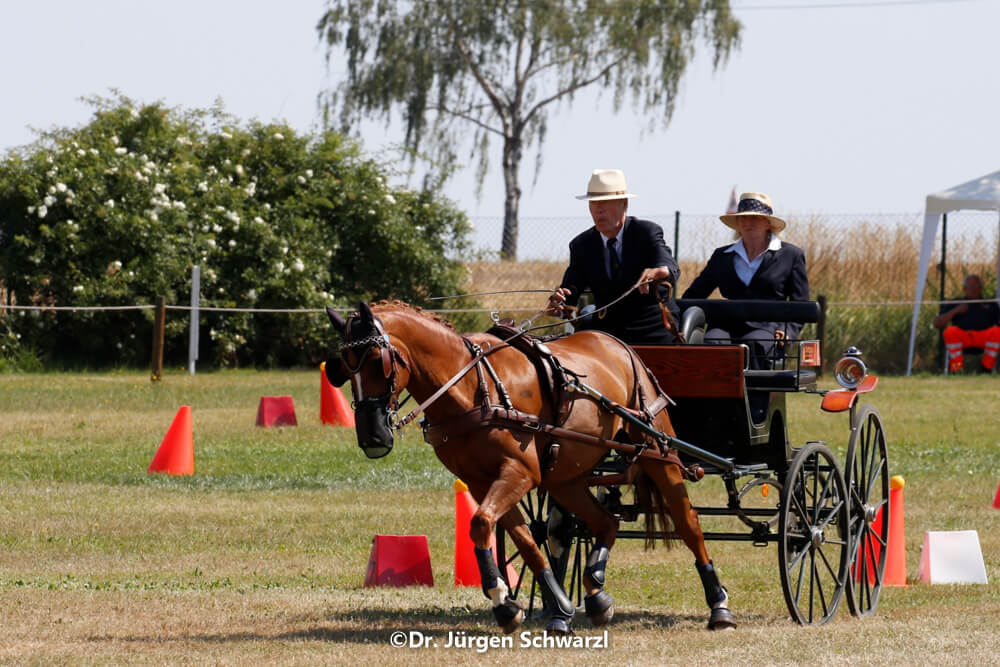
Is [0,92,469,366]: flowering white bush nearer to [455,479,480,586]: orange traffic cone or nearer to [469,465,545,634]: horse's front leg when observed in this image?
[455,479,480,586]: orange traffic cone

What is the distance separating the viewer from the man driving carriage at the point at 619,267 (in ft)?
28.3

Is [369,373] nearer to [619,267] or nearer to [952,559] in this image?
[619,267]

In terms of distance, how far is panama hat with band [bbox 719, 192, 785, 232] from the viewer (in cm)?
938

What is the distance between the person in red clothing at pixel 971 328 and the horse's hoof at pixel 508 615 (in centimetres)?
1985

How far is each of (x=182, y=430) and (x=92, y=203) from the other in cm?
1130

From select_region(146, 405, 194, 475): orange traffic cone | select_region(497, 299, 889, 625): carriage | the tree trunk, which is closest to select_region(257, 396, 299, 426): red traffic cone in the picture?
select_region(146, 405, 194, 475): orange traffic cone

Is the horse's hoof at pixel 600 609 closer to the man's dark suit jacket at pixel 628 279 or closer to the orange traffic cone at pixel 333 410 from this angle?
the man's dark suit jacket at pixel 628 279

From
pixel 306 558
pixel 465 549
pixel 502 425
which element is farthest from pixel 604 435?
pixel 306 558

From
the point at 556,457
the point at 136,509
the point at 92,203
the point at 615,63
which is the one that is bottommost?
the point at 136,509

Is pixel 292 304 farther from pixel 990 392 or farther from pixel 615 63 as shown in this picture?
pixel 615 63

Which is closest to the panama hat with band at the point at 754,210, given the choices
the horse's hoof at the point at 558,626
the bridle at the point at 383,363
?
the horse's hoof at the point at 558,626

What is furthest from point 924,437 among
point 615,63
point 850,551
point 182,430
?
point 615,63

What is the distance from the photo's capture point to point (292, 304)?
26.2 meters

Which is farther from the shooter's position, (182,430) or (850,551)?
(182,430)
